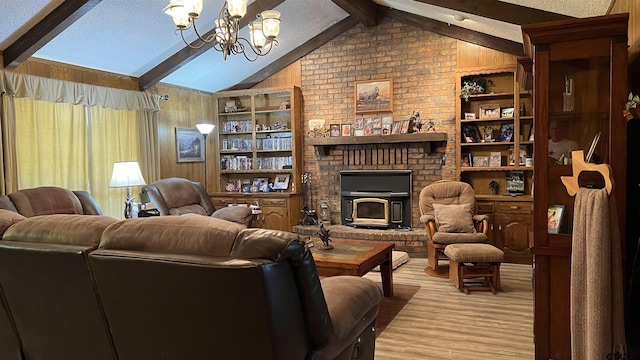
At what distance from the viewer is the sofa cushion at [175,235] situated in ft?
5.53

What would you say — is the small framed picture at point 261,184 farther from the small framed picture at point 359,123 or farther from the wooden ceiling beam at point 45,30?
the wooden ceiling beam at point 45,30

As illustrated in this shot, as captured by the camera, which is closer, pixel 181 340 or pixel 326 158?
pixel 181 340

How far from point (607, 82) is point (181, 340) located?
2.55m

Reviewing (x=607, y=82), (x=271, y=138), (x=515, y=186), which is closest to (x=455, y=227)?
(x=515, y=186)

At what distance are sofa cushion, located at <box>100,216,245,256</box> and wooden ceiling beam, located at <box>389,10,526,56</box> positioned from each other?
520 cm

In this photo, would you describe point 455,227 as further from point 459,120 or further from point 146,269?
point 146,269

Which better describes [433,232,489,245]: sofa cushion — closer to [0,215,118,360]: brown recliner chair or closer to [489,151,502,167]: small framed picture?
[489,151,502,167]: small framed picture

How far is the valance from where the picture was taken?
4652mm

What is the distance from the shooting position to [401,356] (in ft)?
9.86

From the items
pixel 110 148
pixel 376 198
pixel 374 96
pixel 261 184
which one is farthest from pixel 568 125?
pixel 261 184

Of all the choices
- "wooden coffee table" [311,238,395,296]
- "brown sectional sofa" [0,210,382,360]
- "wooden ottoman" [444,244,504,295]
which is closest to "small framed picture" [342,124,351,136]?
"wooden coffee table" [311,238,395,296]

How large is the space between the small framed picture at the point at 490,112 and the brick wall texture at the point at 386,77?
423mm

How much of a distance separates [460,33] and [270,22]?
3.37m

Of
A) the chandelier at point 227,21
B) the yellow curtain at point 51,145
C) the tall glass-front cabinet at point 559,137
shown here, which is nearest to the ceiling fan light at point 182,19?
the chandelier at point 227,21
